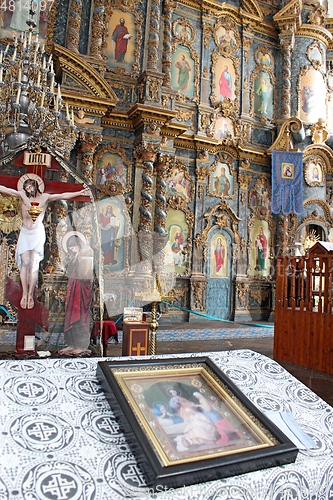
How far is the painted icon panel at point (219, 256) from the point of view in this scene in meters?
12.8

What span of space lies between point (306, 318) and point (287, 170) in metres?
8.28

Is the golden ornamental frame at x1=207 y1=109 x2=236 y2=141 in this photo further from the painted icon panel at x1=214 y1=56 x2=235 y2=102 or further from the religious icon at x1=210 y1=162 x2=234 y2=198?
the religious icon at x1=210 y1=162 x2=234 y2=198

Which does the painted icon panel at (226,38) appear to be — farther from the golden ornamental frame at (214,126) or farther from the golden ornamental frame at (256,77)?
the golden ornamental frame at (214,126)

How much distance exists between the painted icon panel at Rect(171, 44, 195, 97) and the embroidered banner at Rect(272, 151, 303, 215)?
151 inches

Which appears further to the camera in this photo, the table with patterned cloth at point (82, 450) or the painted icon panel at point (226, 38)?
the painted icon panel at point (226, 38)

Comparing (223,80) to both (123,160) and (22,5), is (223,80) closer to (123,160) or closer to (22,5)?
(123,160)

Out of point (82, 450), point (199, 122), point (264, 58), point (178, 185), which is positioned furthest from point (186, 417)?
point (264, 58)

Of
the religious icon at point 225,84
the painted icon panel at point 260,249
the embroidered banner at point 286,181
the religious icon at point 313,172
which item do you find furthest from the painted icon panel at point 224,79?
the painted icon panel at point 260,249

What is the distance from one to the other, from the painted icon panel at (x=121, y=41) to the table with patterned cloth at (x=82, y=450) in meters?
11.2

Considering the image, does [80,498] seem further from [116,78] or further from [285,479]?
[116,78]

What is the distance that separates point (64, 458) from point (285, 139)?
14.2 metres

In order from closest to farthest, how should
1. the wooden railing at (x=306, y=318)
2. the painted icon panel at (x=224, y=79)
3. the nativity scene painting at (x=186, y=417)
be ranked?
the nativity scene painting at (x=186, y=417) < the wooden railing at (x=306, y=318) < the painted icon panel at (x=224, y=79)

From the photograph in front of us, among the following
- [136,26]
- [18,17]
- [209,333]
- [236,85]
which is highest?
[136,26]

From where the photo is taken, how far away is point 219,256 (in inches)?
512
